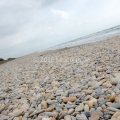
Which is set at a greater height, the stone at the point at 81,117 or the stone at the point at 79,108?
the stone at the point at 79,108

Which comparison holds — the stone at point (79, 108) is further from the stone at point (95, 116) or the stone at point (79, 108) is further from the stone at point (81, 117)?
the stone at point (95, 116)

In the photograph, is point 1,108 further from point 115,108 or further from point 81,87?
point 115,108

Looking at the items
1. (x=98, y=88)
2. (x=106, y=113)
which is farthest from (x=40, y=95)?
(x=106, y=113)

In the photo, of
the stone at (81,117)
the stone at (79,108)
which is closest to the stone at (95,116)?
the stone at (81,117)

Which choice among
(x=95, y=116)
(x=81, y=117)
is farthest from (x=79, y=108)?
(x=95, y=116)

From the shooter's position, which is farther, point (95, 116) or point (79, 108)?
point (79, 108)

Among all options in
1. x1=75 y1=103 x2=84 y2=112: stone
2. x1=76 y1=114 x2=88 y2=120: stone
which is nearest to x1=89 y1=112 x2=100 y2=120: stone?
x1=76 y1=114 x2=88 y2=120: stone

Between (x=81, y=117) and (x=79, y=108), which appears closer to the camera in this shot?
(x=81, y=117)

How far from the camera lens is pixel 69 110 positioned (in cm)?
207

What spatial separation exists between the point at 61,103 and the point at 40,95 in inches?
25.9

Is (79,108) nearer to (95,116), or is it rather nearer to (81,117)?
(81,117)

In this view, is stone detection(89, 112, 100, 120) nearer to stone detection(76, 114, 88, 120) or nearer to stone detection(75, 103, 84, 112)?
stone detection(76, 114, 88, 120)

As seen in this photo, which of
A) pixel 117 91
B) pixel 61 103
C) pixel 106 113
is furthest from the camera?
pixel 61 103

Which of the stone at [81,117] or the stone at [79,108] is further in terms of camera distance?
the stone at [79,108]
